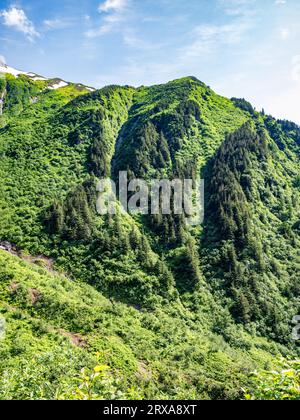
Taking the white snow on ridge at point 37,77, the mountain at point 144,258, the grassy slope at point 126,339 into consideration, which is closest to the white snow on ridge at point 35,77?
the white snow on ridge at point 37,77

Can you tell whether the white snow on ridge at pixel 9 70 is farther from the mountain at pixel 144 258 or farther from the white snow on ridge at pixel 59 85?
the mountain at pixel 144 258

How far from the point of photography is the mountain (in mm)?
32125

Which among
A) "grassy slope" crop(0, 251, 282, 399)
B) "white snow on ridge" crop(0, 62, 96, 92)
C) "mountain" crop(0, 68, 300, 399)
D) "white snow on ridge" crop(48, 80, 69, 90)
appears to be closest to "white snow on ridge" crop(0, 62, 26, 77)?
"white snow on ridge" crop(0, 62, 96, 92)

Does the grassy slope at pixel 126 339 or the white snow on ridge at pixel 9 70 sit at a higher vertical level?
the white snow on ridge at pixel 9 70

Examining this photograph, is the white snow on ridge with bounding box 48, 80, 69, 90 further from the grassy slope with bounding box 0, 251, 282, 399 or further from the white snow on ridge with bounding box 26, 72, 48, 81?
the grassy slope with bounding box 0, 251, 282, 399

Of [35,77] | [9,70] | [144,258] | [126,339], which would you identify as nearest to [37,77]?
[35,77]

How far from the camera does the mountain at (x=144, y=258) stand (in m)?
32.1

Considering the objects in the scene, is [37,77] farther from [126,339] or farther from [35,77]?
[126,339]

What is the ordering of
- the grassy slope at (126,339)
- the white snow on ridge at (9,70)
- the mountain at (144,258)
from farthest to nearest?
the white snow on ridge at (9,70) → the mountain at (144,258) → the grassy slope at (126,339)

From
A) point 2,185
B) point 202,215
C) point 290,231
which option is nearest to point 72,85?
point 2,185

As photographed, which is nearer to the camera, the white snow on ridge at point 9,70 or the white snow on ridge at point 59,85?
the white snow on ridge at point 59,85

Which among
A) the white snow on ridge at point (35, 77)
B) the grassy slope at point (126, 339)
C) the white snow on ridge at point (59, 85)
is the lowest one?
the grassy slope at point (126, 339)

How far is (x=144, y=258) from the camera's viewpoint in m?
58.2

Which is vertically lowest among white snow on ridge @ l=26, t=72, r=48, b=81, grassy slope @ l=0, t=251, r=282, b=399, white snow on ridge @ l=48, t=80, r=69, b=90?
grassy slope @ l=0, t=251, r=282, b=399
